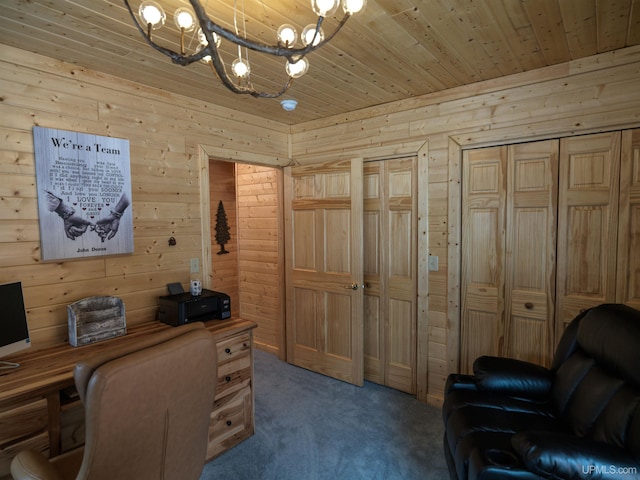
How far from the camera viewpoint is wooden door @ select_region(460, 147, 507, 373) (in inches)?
105

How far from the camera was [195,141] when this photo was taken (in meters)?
2.87

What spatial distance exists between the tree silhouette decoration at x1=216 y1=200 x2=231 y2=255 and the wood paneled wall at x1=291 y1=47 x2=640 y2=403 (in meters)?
1.81

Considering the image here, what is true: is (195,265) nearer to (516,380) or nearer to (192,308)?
(192,308)

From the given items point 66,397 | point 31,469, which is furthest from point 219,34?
point 66,397

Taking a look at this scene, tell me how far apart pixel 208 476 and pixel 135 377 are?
1427 mm

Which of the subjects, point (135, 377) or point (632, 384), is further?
point (632, 384)

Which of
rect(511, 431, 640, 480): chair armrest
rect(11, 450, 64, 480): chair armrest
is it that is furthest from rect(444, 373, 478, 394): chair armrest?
rect(11, 450, 64, 480): chair armrest

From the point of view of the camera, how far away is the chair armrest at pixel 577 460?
1.26 m

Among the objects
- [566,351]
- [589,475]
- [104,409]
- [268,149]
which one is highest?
[268,149]

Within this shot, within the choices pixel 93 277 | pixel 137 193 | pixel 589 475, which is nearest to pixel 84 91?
pixel 137 193

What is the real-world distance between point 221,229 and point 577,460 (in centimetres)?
415

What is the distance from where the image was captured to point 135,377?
1.12 meters

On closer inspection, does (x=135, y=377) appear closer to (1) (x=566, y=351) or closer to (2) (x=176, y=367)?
(2) (x=176, y=367)

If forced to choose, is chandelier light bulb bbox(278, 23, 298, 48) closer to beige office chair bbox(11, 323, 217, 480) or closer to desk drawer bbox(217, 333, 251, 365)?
beige office chair bbox(11, 323, 217, 480)
